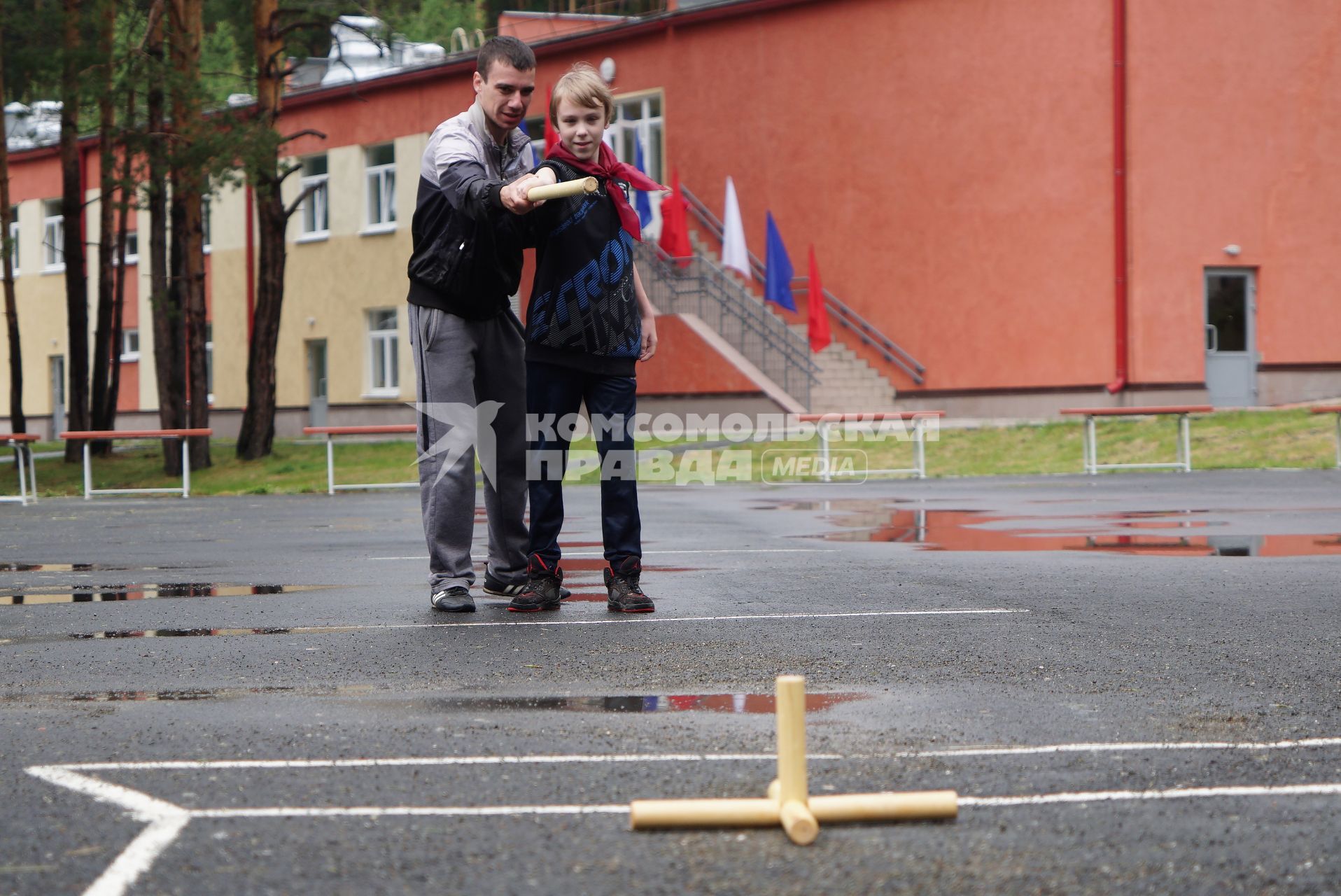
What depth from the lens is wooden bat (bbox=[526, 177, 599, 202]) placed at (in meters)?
5.79

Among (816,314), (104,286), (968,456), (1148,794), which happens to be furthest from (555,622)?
(104,286)

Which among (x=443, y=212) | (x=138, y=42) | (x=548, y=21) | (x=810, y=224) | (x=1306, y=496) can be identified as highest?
(x=548, y=21)

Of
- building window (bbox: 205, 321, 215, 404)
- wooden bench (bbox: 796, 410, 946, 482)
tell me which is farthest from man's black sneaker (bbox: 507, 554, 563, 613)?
building window (bbox: 205, 321, 215, 404)

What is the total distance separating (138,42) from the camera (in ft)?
95.4

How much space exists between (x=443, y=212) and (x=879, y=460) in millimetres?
16879

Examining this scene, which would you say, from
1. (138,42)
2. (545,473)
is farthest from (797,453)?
(545,473)

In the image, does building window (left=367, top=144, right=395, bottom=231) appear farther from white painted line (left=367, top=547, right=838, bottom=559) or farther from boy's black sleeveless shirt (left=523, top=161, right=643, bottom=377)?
boy's black sleeveless shirt (left=523, top=161, right=643, bottom=377)

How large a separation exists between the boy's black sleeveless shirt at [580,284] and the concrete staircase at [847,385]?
22765mm

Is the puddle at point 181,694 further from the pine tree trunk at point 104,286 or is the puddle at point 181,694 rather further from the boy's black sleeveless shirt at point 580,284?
the pine tree trunk at point 104,286

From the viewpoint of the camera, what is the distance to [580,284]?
6508 mm

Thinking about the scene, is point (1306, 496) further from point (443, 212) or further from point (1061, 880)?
point (1061, 880)

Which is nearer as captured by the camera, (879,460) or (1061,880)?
(1061,880)

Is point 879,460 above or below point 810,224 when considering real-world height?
below

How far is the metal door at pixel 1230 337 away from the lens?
28.7 metres
